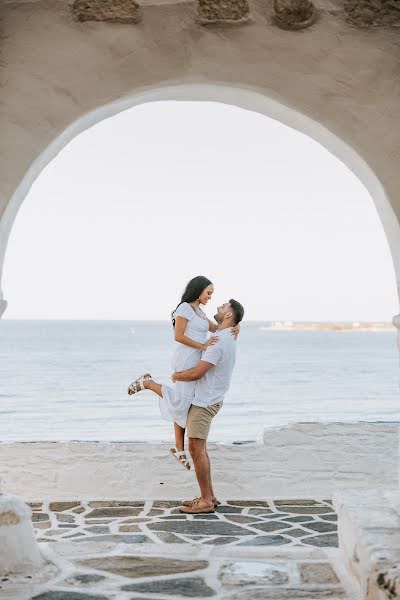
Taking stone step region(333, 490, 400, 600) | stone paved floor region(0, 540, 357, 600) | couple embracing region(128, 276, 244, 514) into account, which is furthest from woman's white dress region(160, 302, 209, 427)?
stone step region(333, 490, 400, 600)

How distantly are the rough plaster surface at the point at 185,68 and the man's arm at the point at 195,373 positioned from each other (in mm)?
1718

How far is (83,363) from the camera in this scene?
3659 centimetres

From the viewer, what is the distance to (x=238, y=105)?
126 inches

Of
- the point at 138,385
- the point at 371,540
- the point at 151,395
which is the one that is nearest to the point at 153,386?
the point at 138,385

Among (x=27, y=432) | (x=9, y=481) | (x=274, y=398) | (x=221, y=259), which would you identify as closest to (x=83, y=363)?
(x=221, y=259)

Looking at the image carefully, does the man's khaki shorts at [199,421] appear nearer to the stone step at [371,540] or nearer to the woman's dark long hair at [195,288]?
the woman's dark long hair at [195,288]

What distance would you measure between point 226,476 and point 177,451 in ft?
2.90

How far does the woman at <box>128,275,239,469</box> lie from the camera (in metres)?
4.36

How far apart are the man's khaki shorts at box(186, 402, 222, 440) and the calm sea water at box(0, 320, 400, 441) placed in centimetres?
898

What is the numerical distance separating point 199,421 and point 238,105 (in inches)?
76.8

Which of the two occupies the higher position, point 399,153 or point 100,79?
point 100,79

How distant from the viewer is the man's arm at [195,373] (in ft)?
14.1

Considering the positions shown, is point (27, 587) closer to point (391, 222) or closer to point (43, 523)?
point (43, 523)

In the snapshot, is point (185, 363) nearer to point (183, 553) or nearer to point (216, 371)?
point (216, 371)
